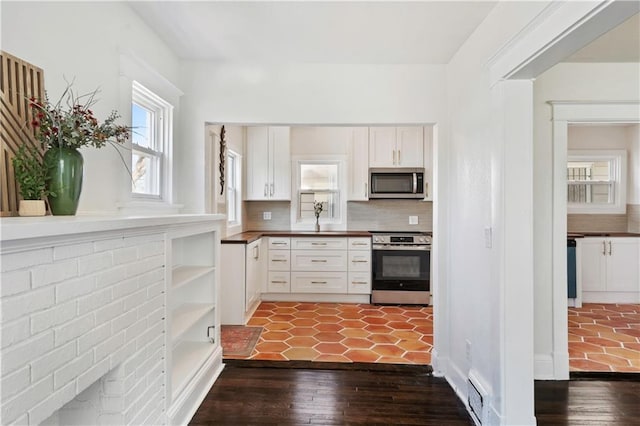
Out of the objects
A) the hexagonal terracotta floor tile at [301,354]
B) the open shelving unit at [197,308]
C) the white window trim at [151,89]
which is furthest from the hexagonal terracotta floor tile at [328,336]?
the white window trim at [151,89]

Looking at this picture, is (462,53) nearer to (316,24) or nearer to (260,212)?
(316,24)

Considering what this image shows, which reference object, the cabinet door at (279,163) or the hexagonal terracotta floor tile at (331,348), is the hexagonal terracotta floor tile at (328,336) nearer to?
the hexagonal terracotta floor tile at (331,348)

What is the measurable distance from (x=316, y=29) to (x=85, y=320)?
6.49ft

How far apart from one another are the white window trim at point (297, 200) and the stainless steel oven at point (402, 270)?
Result: 85cm

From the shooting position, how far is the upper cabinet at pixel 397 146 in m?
4.52

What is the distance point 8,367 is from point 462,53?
2752 mm

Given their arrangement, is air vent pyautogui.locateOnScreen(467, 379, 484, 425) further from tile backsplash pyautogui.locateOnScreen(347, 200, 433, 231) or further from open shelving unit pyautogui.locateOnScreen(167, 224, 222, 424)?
tile backsplash pyautogui.locateOnScreen(347, 200, 433, 231)

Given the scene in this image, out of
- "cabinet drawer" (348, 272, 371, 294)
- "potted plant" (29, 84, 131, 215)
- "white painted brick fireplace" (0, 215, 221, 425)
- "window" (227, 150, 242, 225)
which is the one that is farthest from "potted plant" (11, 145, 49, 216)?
"cabinet drawer" (348, 272, 371, 294)

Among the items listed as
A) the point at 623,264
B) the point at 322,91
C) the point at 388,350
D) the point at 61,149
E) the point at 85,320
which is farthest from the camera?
the point at 623,264

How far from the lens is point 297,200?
4934mm

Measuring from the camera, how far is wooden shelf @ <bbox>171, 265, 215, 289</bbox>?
2.00m

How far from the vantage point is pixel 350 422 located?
195cm

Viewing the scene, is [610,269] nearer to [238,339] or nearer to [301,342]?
[301,342]

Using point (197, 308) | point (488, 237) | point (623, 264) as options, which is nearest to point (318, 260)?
point (197, 308)
